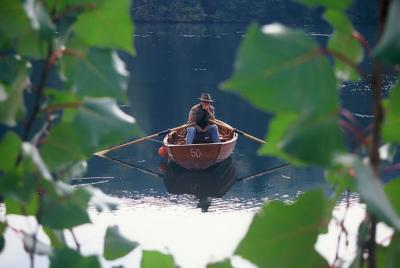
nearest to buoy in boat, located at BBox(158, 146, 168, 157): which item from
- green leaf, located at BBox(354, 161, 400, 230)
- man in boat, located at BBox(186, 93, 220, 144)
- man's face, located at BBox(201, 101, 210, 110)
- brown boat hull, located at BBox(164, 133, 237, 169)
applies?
brown boat hull, located at BBox(164, 133, 237, 169)

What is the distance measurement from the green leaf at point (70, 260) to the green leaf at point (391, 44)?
0.75ft

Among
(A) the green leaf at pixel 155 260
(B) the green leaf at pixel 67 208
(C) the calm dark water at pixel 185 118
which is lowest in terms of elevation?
(C) the calm dark water at pixel 185 118

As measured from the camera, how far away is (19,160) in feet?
1.27

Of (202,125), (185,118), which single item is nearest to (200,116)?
(202,125)

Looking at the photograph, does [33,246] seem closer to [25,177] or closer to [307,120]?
[25,177]

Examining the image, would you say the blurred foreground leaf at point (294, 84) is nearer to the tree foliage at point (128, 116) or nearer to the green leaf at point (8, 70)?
the tree foliage at point (128, 116)

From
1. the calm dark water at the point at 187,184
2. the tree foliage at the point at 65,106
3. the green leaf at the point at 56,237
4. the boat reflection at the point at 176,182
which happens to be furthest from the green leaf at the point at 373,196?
the boat reflection at the point at 176,182

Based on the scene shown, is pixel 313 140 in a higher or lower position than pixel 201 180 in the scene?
higher

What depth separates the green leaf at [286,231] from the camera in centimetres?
36

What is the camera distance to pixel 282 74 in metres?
0.31

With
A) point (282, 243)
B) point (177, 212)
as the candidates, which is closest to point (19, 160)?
point (282, 243)

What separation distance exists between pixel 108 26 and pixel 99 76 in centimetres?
3

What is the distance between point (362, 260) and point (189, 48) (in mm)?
22968

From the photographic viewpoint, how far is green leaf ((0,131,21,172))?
39cm
